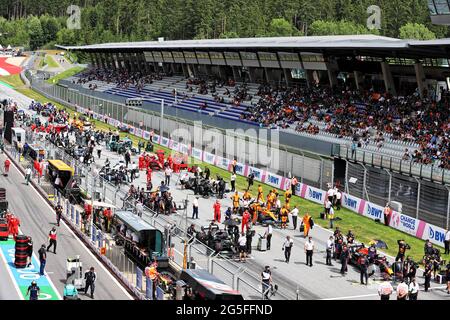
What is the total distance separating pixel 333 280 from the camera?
91.7ft

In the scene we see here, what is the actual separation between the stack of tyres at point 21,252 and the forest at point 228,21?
128 metres

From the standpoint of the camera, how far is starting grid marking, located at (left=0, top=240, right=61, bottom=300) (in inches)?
986

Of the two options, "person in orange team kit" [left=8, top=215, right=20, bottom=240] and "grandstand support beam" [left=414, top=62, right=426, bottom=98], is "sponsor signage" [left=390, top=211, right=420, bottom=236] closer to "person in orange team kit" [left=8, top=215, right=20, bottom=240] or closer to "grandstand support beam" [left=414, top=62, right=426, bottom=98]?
"person in orange team kit" [left=8, top=215, right=20, bottom=240]

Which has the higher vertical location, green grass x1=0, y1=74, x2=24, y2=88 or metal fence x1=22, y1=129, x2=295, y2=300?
metal fence x1=22, y1=129, x2=295, y2=300

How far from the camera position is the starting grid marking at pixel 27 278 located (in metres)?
25.0

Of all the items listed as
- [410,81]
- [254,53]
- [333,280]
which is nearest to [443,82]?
[410,81]

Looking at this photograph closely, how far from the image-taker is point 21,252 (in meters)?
28.2

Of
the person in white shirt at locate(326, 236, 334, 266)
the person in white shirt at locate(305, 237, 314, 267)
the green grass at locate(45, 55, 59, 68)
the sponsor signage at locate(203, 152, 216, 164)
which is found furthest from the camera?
the green grass at locate(45, 55, 59, 68)

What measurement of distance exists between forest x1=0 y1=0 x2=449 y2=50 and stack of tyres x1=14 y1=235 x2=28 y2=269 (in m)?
128

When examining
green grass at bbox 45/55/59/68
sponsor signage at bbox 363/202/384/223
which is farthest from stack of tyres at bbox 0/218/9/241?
green grass at bbox 45/55/59/68

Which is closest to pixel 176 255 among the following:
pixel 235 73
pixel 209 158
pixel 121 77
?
pixel 209 158

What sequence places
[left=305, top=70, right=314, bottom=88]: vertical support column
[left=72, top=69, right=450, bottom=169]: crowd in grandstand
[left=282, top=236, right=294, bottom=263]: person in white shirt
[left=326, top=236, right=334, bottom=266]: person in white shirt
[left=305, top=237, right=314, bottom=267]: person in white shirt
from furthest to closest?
[left=305, top=70, right=314, bottom=88]: vertical support column, [left=72, top=69, right=450, bottom=169]: crowd in grandstand, [left=282, top=236, right=294, bottom=263]: person in white shirt, [left=326, top=236, right=334, bottom=266]: person in white shirt, [left=305, top=237, right=314, bottom=267]: person in white shirt
